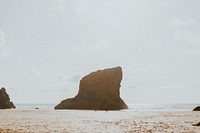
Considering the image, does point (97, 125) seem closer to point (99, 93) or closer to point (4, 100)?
point (99, 93)

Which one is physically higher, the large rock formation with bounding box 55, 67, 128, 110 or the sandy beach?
the large rock formation with bounding box 55, 67, 128, 110

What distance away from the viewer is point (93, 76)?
99.9m

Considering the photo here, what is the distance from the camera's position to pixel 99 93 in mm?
96688

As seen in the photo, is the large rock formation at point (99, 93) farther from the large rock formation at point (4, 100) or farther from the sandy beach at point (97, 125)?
the sandy beach at point (97, 125)

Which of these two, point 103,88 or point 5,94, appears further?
point 5,94

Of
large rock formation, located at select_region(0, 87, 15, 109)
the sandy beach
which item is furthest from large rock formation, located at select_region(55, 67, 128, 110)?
the sandy beach

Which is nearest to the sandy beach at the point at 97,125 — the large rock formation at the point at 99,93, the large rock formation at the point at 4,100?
the large rock formation at the point at 99,93

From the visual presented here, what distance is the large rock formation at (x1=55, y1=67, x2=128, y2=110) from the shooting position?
9350cm

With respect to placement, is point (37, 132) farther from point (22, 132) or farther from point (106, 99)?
point (106, 99)

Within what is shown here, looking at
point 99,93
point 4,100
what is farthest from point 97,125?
point 4,100

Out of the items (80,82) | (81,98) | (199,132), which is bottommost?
(199,132)

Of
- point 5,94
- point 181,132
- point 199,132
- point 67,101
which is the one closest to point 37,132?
point 181,132

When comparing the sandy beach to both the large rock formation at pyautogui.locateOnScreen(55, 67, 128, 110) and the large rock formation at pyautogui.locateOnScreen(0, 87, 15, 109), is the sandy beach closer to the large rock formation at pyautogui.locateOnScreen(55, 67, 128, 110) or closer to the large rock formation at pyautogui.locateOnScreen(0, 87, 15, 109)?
the large rock formation at pyautogui.locateOnScreen(55, 67, 128, 110)

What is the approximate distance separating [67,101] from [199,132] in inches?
3166
